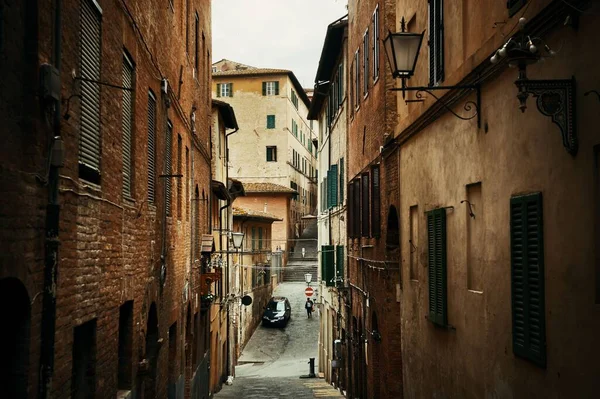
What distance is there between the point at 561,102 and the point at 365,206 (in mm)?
13567

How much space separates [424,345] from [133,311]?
4695 millimetres

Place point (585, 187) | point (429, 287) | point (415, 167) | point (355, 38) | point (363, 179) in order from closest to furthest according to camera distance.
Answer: point (585, 187), point (429, 287), point (415, 167), point (363, 179), point (355, 38)

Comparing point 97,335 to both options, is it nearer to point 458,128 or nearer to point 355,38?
point 458,128

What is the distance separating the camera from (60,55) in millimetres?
7227

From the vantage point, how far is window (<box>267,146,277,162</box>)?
6781 centimetres

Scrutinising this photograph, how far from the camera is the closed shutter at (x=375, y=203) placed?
17.9 metres

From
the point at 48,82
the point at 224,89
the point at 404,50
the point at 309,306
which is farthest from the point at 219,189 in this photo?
the point at 224,89

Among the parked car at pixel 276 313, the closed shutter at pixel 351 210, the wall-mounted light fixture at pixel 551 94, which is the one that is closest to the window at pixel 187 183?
the closed shutter at pixel 351 210

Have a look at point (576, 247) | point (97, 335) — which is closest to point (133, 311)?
point (97, 335)

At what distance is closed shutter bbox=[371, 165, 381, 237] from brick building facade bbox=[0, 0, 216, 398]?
175 inches

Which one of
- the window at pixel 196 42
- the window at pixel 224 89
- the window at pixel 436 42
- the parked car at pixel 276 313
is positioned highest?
the window at pixel 224 89

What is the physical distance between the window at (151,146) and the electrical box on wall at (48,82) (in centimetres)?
670

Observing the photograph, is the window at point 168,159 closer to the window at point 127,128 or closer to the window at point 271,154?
the window at point 127,128

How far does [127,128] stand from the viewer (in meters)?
11.6
